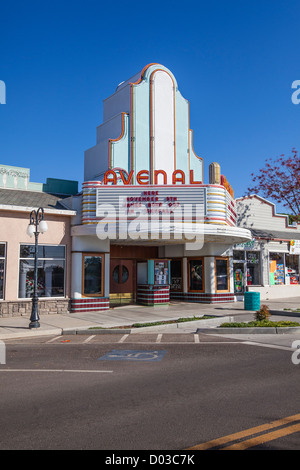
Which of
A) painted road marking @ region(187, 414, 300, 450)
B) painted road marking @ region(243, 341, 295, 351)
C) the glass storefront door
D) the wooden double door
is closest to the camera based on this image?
painted road marking @ region(187, 414, 300, 450)

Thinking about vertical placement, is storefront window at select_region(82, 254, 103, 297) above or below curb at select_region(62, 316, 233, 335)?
above

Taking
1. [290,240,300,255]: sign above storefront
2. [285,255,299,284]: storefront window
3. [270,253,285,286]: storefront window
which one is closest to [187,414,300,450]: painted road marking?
[270,253,285,286]: storefront window

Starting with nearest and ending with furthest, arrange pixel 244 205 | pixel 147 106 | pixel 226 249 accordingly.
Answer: pixel 226 249 < pixel 147 106 < pixel 244 205

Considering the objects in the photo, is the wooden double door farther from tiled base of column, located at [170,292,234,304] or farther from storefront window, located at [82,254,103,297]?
storefront window, located at [82,254,103,297]

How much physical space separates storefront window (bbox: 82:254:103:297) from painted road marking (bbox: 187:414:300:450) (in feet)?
49.6

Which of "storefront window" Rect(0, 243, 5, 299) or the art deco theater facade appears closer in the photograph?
"storefront window" Rect(0, 243, 5, 299)

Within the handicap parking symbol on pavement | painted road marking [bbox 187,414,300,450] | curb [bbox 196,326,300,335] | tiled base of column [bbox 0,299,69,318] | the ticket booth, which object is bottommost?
the handicap parking symbol on pavement

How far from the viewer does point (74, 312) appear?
63.3ft

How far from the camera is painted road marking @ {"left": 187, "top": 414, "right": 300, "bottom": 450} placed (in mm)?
4645

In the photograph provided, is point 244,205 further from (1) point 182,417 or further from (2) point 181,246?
(1) point 182,417

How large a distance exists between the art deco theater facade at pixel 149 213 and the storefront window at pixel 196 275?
0.06 meters

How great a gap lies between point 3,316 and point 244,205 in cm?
1761

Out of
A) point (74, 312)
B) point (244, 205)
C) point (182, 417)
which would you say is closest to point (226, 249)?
point (244, 205)

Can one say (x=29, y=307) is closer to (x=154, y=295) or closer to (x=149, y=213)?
(x=154, y=295)
